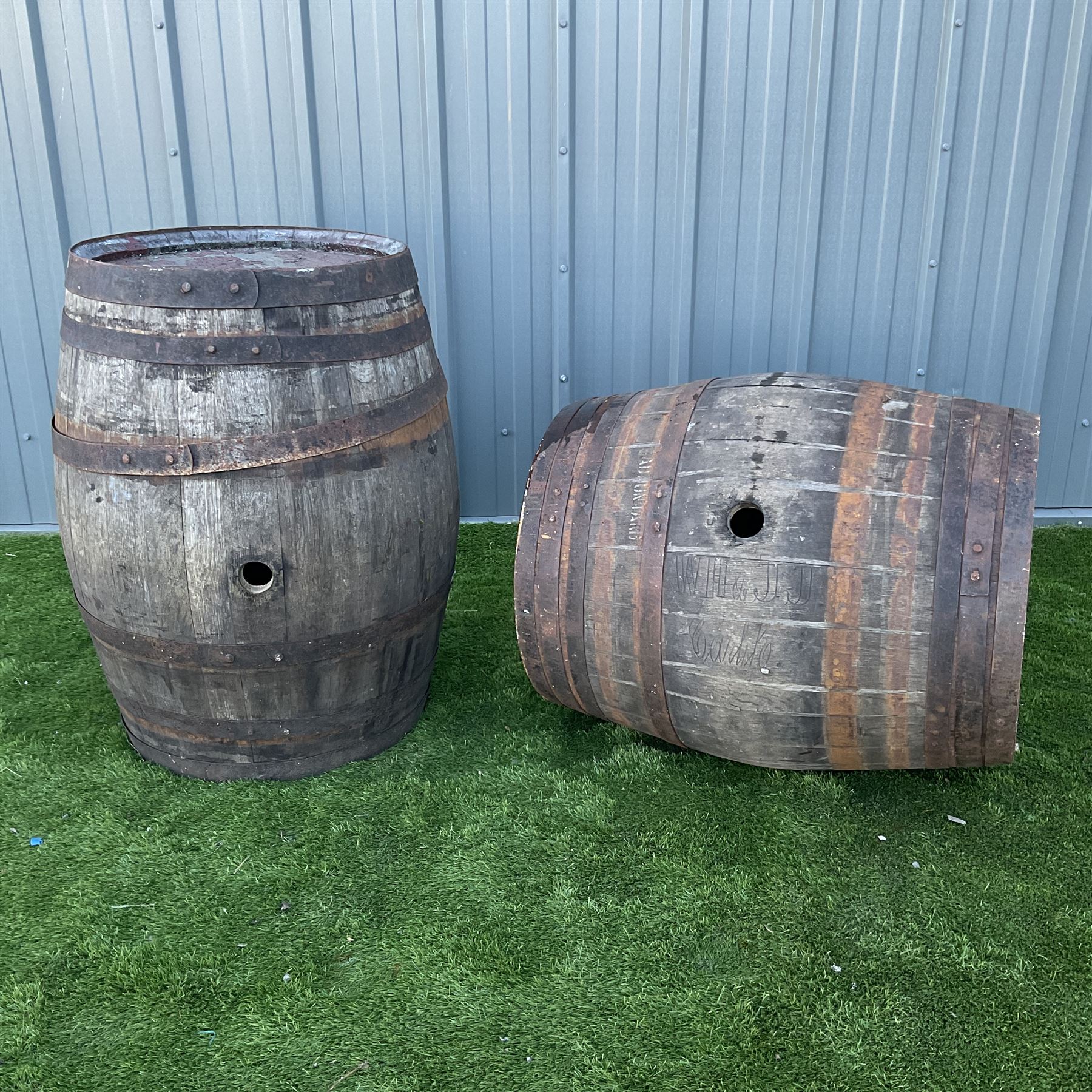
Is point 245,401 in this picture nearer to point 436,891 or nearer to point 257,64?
point 436,891

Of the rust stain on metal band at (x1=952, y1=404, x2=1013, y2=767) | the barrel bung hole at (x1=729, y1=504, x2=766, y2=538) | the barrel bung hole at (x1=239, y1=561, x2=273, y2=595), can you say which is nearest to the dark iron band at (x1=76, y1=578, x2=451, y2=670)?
the barrel bung hole at (x1=239, y1=561, x2=273, y2=595)

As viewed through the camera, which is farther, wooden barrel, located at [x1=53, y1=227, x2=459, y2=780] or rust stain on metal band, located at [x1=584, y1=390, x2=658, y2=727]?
rust stain on metal band, located at [x1=584, y1=390, x2=658, y2=727]

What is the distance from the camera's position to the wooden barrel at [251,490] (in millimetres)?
2439

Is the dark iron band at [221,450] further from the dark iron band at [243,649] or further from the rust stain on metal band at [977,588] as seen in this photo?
the rust stain on metal band at [977,588]

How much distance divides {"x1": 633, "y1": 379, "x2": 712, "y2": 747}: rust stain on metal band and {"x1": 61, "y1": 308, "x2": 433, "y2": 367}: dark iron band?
803 mm

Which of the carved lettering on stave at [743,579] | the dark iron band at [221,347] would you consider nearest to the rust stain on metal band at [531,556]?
the carved lettering on stave at [743,579]

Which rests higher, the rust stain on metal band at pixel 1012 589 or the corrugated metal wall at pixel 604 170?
the corrugated metal wall at pixel 604 170

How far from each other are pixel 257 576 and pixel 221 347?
0.62 metres

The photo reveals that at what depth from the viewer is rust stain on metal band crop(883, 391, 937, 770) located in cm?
237

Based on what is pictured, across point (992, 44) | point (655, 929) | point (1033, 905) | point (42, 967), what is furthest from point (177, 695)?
point (992, 44)

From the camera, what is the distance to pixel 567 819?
107 inches

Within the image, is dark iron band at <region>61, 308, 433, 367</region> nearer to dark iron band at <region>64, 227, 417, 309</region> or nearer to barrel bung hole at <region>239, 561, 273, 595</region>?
dark iron band at <region>64, 227, 417, 309</region>

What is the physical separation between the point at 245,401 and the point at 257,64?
2254 millimetres

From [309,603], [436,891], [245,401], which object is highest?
[245,401]
